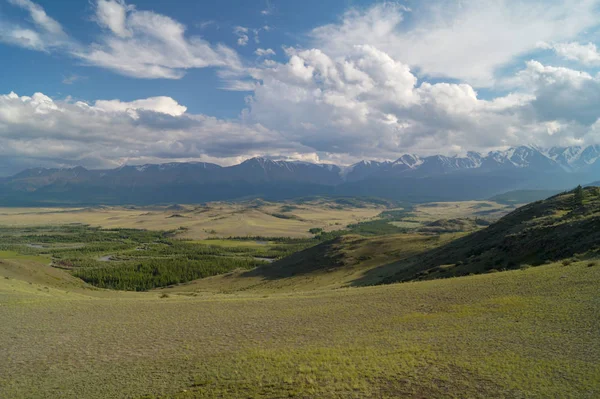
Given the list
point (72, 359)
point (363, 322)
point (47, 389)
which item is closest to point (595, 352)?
point (363, 322)

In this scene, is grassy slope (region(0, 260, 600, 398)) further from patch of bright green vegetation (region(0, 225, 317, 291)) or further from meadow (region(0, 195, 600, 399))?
patch of bright green vegetation (region(0, 225, 317, 291))

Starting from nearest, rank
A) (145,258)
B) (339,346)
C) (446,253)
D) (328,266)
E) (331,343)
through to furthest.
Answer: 1. (339,346)
2. (331,343)
3. (446,253)
4. (328,266)
5. (145,258)

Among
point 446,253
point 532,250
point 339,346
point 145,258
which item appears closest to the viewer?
point 339,346

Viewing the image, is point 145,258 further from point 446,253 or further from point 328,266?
point 446,253

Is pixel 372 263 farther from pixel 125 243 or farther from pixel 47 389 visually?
pixel 125 243

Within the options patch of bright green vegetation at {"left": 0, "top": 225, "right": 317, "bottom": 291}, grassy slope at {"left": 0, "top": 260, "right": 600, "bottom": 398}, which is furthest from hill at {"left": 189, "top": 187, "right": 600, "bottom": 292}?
patch of bright green vegetation at {"left": 0, "top": 225, "right": 317, "bottom": 291}

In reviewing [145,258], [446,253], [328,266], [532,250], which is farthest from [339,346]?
[145,258]

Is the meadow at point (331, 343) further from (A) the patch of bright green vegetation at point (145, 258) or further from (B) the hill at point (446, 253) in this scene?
(A) the patch of bright green vegetation at point (145, 258)

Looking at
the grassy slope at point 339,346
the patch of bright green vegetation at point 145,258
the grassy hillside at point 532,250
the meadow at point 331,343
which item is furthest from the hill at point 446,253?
the patch of bright green vegetation at point 145,258
